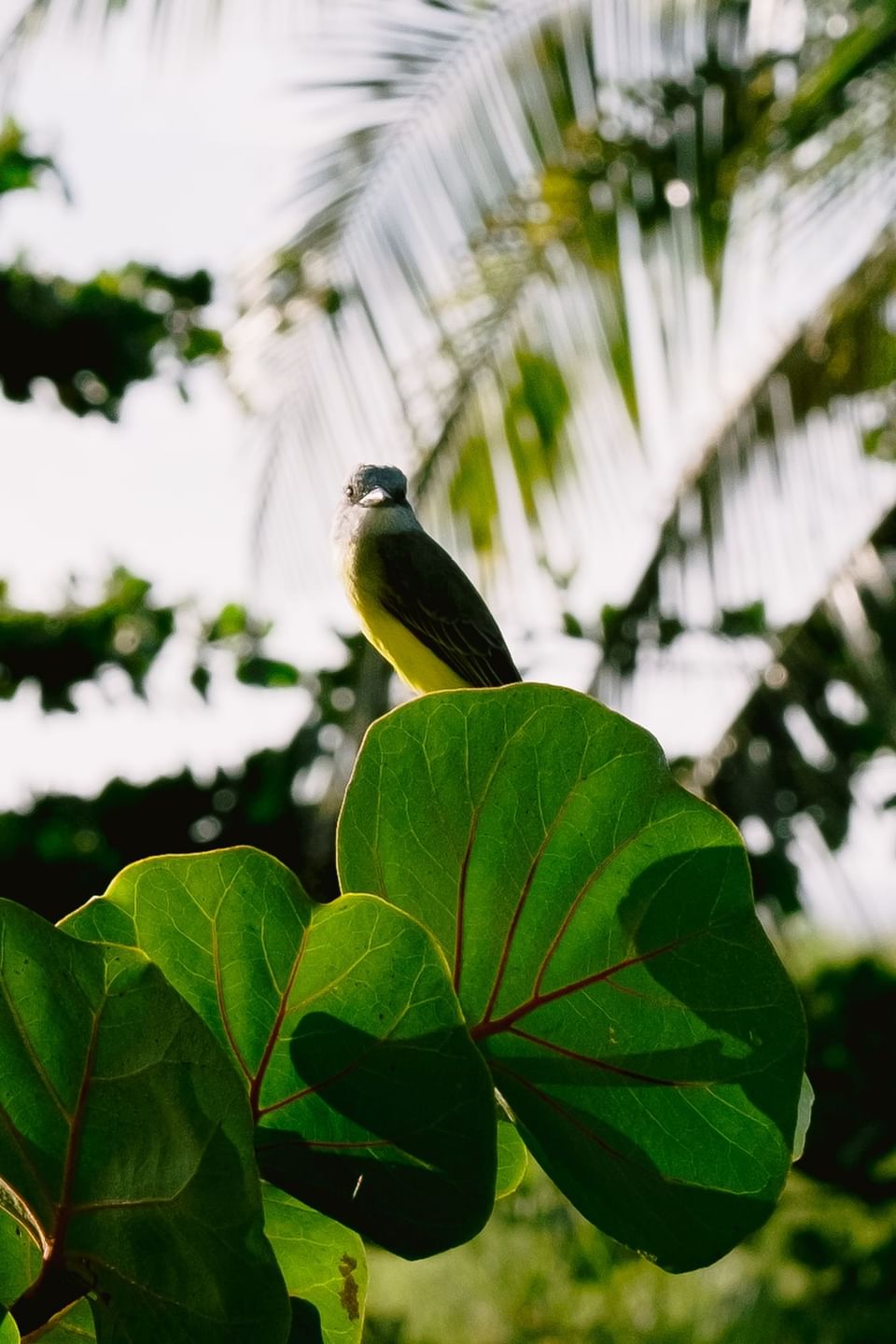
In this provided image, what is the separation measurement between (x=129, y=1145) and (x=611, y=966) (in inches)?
10.6

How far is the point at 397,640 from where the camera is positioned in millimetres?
2686

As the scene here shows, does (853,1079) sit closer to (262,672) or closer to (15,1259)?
(262,672)

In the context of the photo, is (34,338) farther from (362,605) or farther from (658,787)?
(658,787)

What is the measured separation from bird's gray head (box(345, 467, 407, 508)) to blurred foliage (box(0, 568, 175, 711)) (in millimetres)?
732

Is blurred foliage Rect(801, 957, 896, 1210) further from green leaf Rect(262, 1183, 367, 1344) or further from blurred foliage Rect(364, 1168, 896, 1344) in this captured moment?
green leaf Rect(262, 1183, 367, 1344)

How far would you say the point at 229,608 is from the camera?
3535 millimetres

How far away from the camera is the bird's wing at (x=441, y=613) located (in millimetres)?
2684

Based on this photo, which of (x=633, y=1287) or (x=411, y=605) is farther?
(x=633, y=1287)

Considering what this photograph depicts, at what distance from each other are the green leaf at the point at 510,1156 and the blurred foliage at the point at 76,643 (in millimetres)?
2500

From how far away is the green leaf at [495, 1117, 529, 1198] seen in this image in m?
0.84

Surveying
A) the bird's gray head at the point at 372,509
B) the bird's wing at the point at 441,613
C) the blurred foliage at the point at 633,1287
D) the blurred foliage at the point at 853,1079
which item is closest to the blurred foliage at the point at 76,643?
the bird's gray head at the point at 372,509

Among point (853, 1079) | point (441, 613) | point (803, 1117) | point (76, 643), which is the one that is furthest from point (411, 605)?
point (853, 1079)

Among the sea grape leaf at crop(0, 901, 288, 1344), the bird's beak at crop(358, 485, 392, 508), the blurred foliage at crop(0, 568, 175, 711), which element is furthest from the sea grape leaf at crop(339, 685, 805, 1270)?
the blurred foliage at crop(0, 568, 175, 711)

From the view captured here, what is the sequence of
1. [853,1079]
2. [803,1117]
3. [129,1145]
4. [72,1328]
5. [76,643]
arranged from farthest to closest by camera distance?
[853,1079], [76,643], [803,1117], [72,1328], [129,1145]
